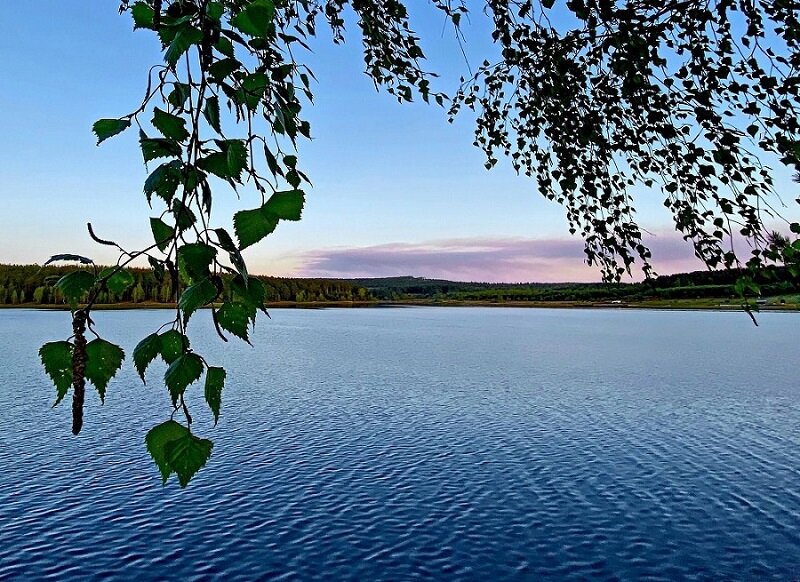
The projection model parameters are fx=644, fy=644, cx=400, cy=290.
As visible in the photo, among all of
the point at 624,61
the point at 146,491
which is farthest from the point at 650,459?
the point at 624,61

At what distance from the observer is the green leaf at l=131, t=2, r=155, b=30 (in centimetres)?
131

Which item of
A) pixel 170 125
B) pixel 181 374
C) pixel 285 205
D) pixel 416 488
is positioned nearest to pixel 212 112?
pixel 170 125

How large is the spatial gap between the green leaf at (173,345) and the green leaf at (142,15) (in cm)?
63

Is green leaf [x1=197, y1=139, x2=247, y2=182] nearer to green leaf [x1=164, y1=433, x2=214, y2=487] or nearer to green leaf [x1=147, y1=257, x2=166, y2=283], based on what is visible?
green leaf [x1=147, y1=257, x2=166, y2=283]

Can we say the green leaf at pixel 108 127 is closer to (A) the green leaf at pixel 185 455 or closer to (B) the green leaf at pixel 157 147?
(B) the green leaf at pixel 157 147

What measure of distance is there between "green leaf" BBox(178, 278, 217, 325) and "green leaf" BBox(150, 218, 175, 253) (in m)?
0.13

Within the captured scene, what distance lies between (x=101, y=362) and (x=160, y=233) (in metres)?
0.27

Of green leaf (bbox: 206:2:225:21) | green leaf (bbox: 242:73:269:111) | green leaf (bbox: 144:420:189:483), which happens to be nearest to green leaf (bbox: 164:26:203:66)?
green leaf (bbox: 206:2:225:21)

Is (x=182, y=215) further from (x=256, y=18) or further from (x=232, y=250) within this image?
(x=256, y=18)

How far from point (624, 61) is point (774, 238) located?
1.64m

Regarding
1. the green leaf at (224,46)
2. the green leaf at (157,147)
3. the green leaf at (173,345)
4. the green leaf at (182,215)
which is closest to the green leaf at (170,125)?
the green leaf at (157,147)

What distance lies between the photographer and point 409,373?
45156mm

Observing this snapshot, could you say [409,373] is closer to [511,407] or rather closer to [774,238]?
[511,407]


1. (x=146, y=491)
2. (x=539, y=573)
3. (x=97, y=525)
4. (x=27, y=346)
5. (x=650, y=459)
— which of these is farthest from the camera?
(x=27, y=346)
